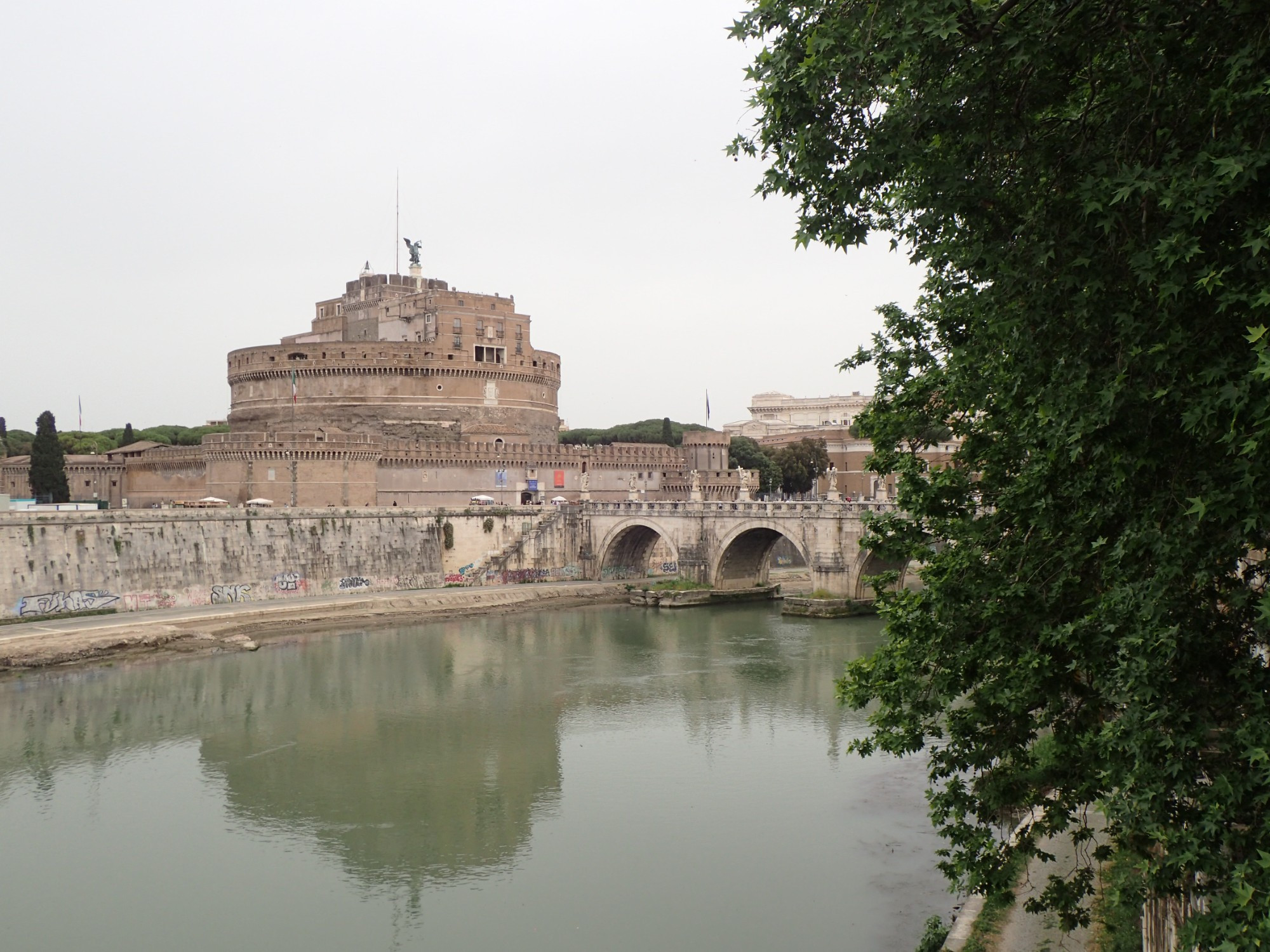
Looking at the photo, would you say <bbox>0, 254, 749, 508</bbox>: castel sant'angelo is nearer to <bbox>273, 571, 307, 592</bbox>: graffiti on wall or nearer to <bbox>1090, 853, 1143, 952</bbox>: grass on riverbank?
<bbox>273, 571, 307, 592</bbox>: graffiti on wall

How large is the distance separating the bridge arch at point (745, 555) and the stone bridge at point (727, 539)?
0.03 metres

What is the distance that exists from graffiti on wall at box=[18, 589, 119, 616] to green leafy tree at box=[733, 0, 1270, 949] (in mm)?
25570

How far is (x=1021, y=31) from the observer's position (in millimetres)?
6344

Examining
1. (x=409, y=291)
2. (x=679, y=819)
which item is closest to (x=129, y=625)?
(x=679, y=819)

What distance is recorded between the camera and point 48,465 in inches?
1428

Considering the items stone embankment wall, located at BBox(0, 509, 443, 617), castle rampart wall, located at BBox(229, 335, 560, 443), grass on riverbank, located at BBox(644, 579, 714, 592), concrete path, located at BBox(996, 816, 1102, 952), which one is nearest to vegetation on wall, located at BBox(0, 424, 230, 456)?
castle rampart wall, located at BBox(229, 335, 560, 443)

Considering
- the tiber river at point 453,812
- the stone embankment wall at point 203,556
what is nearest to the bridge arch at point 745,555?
the stone embankment wall at point 203,556

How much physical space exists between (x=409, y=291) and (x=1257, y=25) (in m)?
50.5

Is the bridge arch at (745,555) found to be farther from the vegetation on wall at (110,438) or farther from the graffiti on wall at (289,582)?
the vegetation on wall at (110,438)

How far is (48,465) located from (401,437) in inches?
568

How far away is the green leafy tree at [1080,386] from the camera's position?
554cm

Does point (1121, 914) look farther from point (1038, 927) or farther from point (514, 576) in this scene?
point (514, 576)

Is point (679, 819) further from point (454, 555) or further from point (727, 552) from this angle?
point (454, 555)

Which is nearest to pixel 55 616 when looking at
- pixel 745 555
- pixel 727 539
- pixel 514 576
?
pixel 514 576
